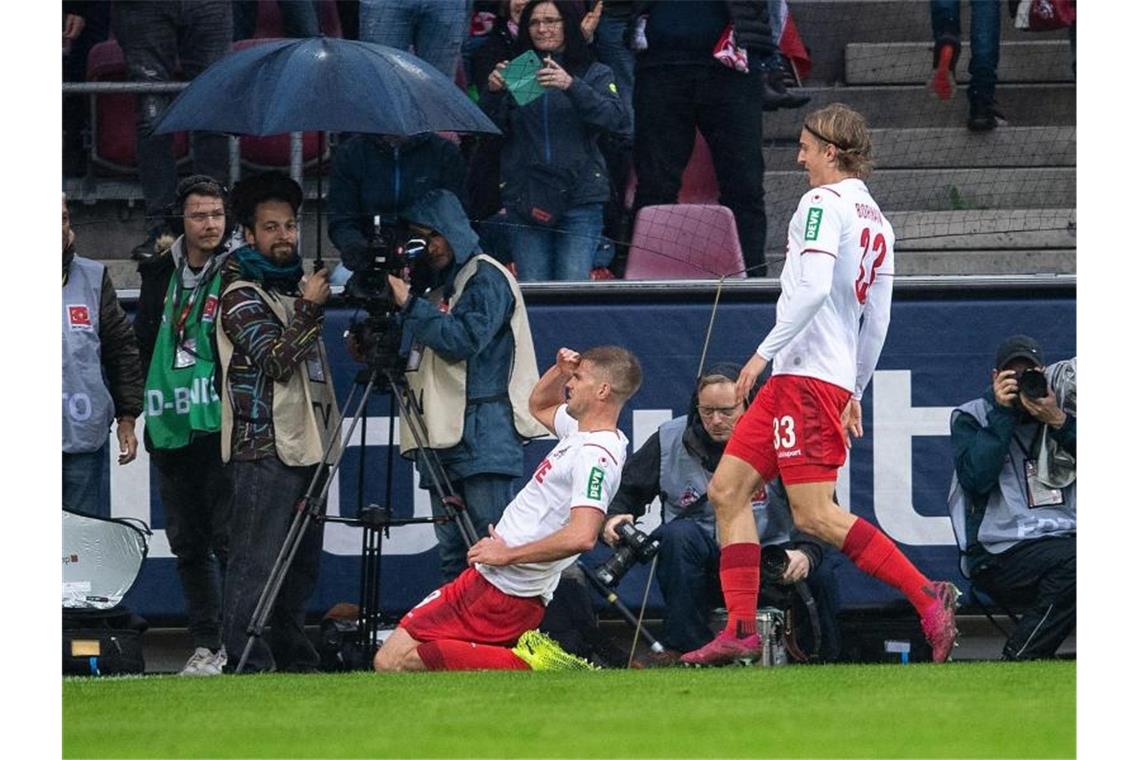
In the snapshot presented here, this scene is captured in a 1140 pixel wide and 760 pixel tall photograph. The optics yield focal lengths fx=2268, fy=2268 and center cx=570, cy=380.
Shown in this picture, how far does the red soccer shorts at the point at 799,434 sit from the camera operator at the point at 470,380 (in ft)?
4.71

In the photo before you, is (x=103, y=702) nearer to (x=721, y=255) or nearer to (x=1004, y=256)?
(x=721, y=255)

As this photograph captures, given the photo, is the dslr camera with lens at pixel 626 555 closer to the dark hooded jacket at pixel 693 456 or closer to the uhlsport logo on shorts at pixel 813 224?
the dark hooded jacket at pixel 693 456

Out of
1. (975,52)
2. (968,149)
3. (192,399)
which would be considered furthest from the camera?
(975,52)

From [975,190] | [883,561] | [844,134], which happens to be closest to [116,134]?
[975,190]

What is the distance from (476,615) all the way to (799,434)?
1.43 meters

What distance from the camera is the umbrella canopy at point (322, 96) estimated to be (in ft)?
27.4

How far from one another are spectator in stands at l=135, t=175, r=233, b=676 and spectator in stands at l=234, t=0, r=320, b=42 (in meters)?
1.93

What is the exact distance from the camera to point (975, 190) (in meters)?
11.2

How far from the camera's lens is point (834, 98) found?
11945 mm

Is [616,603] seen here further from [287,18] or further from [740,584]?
[287,18]

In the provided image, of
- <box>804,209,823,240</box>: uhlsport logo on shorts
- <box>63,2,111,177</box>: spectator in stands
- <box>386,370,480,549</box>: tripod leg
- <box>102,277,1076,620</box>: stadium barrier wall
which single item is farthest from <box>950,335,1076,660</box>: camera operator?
<box>63,2,111,177</box>: spectator in stands

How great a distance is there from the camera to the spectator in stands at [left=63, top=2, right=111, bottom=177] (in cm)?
1115

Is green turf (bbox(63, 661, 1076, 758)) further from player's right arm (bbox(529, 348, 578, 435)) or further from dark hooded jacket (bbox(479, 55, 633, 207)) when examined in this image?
dark hooded jacket (bbox(479, 55, 633, 207))

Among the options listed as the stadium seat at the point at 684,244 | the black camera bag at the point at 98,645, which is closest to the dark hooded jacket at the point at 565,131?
the stadium seat at the point at 684,244
